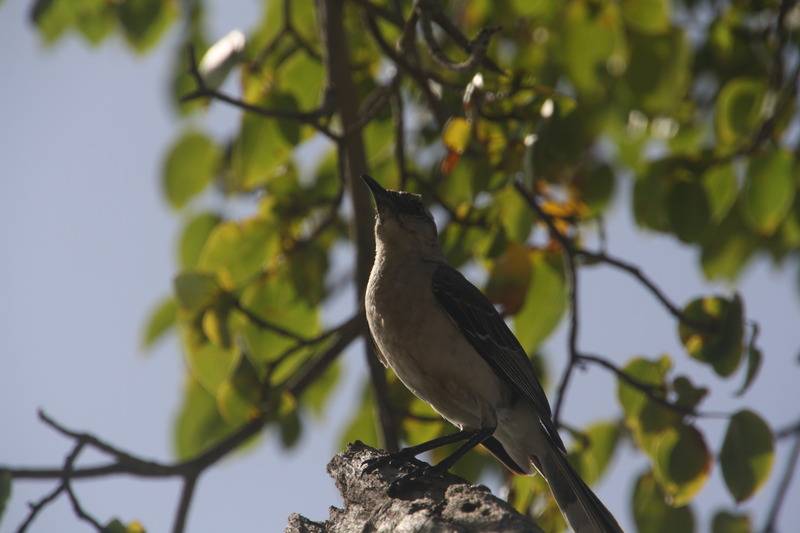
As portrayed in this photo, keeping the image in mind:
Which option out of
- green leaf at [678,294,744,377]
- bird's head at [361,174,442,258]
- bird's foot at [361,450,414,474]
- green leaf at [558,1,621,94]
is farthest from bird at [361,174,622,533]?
green leaf at [558,1,621,94]

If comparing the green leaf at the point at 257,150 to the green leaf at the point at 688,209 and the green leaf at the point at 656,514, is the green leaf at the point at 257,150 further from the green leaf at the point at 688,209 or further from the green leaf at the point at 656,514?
the green leaf at the point at 656,514

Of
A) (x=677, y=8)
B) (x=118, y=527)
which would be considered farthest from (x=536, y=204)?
(x=677, y=8)

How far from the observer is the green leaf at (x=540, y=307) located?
17.0ft

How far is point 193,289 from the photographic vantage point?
200 inches

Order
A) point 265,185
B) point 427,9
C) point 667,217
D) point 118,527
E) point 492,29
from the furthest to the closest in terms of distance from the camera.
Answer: point 265,185
point 667,217
point 427,9
point 492,29
point 118,527

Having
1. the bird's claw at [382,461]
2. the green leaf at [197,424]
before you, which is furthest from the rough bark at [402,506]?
the green leaf at [197,424]

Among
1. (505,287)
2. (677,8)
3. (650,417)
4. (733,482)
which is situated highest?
(677,8)

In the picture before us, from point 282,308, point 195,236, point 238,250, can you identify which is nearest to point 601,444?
point 282,308

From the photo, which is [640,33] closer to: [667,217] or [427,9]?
[667,217]

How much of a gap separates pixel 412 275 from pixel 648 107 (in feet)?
7.27

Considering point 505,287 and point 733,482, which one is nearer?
point 733,482

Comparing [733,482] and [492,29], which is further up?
[492,29]

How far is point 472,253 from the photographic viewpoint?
5.48m

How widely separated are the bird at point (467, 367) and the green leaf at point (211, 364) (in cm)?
80
